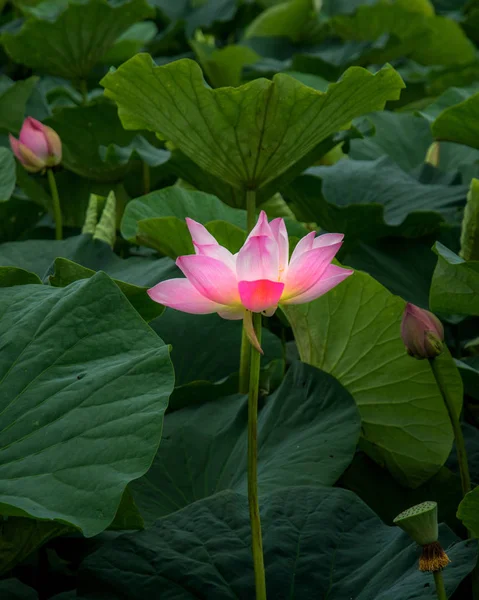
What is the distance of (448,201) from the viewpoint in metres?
1.34

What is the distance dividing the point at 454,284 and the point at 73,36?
139 cm

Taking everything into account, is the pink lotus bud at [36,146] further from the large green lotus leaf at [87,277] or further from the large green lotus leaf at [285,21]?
the large green lotus leaf at [285,21]

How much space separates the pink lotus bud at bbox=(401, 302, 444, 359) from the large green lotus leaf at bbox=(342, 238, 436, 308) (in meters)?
0.40

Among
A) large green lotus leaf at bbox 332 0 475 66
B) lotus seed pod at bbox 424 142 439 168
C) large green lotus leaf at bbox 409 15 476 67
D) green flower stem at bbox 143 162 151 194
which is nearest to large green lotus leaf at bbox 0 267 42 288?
green flower stem at bbox 143 162 151 194

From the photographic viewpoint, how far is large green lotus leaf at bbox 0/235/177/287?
1214 millimetres

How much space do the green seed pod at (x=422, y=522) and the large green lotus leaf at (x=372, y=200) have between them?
2.11ft

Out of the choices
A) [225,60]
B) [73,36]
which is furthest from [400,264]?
[225,60]

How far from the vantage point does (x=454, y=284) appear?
0.95 m

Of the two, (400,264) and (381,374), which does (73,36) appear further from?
(381,374)

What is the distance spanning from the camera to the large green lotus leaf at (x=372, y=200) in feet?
4.27

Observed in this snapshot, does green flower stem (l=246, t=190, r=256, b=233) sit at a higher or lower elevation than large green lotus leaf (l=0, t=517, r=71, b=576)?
higher

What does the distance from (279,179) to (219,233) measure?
14 cm

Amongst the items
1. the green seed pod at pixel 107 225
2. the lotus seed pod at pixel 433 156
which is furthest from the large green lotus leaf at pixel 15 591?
the lotus seed pod at pixel 433 156

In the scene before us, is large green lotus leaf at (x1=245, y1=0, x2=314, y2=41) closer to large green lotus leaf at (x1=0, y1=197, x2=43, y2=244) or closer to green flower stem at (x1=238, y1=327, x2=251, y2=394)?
large green lotus leaf at (x1=0, y1=197, x2=43, y2=244)
